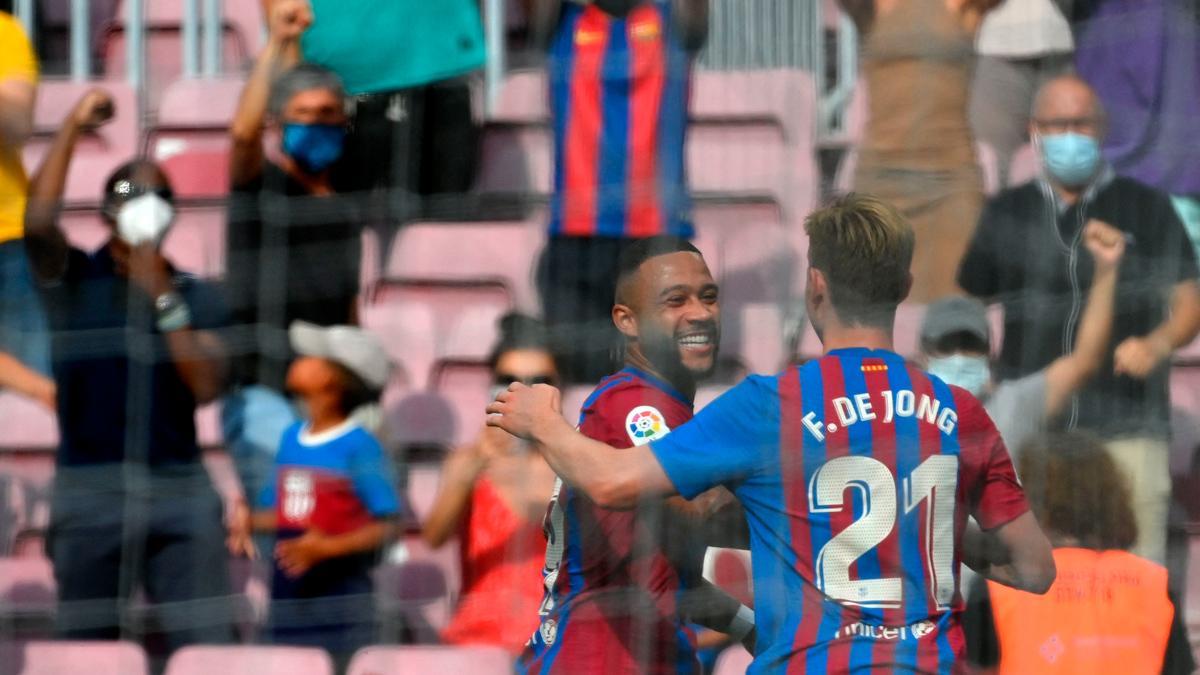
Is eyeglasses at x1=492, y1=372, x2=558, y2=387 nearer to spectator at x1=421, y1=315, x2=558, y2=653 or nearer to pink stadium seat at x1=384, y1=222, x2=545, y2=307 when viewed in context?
spectator at x1=421, y1=315, x2=558, y2=653

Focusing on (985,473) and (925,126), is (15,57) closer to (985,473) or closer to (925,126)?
(925,126)

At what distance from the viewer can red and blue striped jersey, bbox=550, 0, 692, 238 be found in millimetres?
2781

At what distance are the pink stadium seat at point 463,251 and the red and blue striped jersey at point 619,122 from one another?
9.7 inches

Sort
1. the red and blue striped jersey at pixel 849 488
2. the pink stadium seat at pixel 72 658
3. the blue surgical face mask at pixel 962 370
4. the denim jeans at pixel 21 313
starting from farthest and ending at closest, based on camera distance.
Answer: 1. the denim jeans at pixel 21 313
2. the pink stadium seat at pixel 72 658
3. the blue surgical face mask at pixel 962 370
4. the red and blue striped jersey at pixel 849 488

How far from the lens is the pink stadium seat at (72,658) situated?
8.24ft

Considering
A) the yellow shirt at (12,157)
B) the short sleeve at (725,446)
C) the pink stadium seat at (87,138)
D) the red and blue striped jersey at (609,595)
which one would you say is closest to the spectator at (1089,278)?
the red and blue striped jersey at (609,595)

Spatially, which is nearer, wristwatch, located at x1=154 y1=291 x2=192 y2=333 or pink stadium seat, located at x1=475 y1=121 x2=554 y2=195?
wristwatch, located at x1=154 y1=291 x2=192 y2=333

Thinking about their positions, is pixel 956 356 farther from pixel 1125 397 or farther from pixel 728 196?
pixel 728 196

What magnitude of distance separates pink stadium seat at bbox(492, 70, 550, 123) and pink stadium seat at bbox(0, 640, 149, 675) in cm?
126

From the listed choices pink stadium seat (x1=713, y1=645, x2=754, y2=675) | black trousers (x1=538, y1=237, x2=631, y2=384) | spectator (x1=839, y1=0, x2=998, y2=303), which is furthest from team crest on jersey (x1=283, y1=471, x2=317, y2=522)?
spectator (x1=839, y1=0, x2=998, y2=303)

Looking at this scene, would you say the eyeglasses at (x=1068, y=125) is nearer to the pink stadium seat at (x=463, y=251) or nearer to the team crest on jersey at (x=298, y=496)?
the pink stadium seat at (x=463, y=251)

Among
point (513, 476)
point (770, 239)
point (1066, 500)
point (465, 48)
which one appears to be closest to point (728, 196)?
point (770, 239)

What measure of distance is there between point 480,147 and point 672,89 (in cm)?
58

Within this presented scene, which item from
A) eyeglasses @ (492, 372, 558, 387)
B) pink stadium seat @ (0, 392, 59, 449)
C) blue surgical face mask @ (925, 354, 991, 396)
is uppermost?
blue surgical face mask @ (925, 354, 991, 396)
